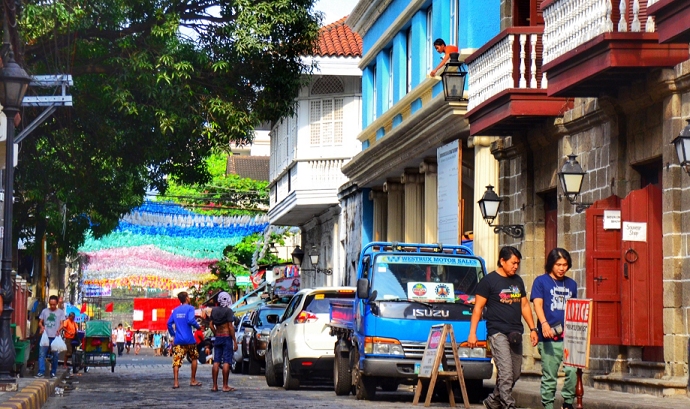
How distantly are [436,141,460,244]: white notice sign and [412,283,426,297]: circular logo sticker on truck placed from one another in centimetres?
638

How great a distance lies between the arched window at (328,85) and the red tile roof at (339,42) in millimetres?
1128

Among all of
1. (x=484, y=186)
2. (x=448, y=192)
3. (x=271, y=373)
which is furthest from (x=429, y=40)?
(x=271, y=373)

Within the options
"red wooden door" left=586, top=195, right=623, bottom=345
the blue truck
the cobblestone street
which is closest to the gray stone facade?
"red wooden door" left=586, top=195, right=623, bottom=345

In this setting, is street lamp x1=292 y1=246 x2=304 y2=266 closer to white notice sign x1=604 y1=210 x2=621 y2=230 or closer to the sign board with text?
white notice sign x1=604 y1=210 x2=621 y2=230

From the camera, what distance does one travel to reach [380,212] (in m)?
31.6

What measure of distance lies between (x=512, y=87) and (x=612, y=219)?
140 inches

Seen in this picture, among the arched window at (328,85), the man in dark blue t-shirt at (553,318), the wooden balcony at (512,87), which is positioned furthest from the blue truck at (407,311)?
the arched window at (328,85)

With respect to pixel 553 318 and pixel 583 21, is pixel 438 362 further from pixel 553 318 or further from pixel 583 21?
pixel 583 21

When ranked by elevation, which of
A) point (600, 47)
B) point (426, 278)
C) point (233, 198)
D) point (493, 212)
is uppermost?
point (233, 198)

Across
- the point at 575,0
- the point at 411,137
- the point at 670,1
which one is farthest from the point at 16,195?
the point at 670,1

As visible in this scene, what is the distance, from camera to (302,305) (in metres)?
19.4

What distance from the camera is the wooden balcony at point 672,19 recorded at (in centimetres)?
1173

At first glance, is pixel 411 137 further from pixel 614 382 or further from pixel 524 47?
pixel 614 382

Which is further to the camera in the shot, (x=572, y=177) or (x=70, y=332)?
(x=70, y=332)
